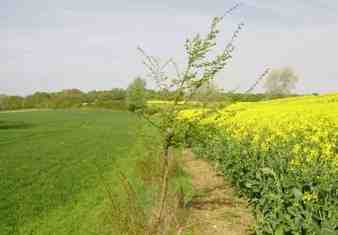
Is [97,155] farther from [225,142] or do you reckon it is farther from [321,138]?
[321,138]

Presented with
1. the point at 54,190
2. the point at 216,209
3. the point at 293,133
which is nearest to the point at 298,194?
the point at 216,209

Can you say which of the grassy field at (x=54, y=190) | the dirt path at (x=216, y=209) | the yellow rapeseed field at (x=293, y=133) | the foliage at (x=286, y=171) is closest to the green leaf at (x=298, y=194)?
the foliage at (x=286, y=171)

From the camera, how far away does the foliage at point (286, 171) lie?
230 inches

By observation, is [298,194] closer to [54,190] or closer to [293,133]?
[293,133]

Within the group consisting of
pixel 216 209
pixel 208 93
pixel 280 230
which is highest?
pixel 208 93

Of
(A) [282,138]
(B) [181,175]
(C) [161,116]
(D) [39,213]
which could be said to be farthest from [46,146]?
(C) [161,116]

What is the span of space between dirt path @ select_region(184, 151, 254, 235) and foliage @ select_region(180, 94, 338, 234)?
0.34 m

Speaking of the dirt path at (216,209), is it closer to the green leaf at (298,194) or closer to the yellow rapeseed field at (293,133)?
the yellow rapeseed field at (293,133)

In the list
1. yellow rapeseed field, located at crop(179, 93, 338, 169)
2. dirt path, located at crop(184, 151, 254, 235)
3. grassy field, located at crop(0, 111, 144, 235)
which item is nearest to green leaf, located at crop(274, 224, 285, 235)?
dirt path, located at crop(184, 151, 254, 235)

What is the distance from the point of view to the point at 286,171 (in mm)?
7582

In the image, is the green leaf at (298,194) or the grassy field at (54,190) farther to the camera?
the grassy field at (54,190)

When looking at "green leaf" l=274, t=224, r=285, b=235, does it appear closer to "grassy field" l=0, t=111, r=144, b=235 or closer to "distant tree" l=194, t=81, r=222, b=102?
"distant tree" l=194, t=81, r=222, b=102

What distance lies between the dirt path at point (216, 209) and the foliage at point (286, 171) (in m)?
0.34

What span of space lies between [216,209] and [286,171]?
1.94 metres
